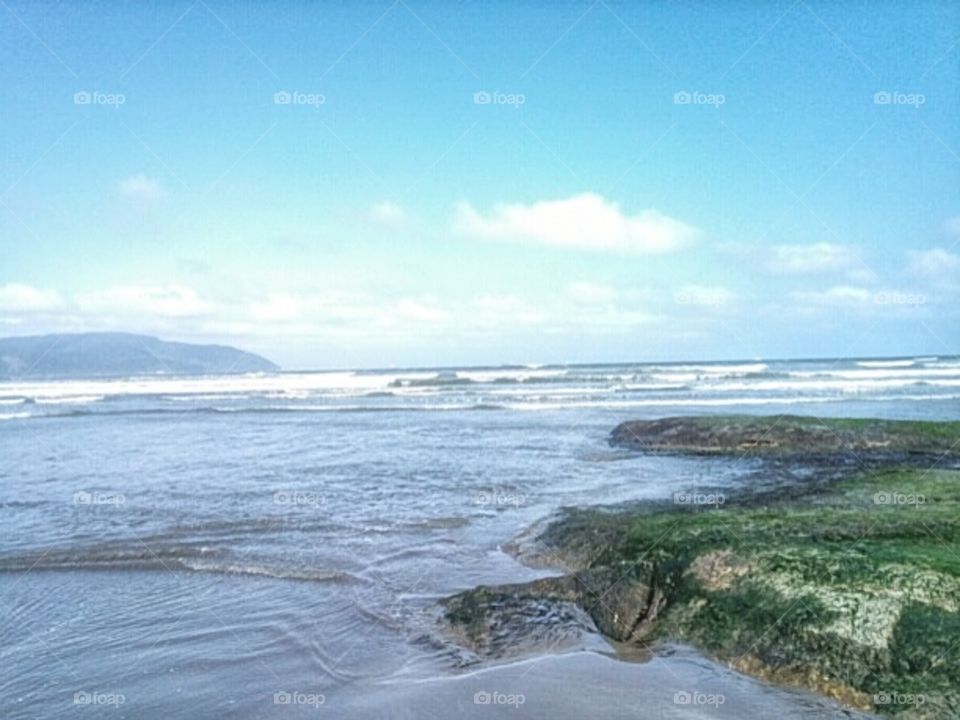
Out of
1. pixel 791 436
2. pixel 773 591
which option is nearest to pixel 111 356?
pixel 791 436

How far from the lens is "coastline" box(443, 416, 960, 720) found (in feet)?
17.8

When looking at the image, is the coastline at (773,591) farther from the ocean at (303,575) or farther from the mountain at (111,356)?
the mountain at (111,356)

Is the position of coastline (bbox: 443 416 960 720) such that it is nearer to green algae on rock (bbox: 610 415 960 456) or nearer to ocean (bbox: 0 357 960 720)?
ocean (bbox: 0 357 960 720)

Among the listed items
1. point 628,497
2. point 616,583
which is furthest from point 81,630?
point 628,497

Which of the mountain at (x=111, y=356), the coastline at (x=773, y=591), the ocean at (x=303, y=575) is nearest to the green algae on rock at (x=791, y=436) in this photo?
the ocean at (x=303, y=575)

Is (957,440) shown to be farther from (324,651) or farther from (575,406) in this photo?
(575,406)

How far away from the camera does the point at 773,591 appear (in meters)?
6.50

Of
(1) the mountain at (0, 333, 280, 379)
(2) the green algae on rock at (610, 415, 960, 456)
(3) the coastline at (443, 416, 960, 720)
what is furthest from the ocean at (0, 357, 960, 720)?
(1) the mountain at (0, 333, 280, 379)

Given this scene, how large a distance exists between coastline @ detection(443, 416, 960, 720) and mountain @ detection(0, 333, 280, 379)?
5088 inches

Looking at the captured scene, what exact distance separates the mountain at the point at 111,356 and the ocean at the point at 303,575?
391ft

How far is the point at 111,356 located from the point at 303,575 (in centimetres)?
16299

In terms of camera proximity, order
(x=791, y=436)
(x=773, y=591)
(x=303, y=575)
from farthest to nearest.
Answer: (x=791, y=436), (x=303, y=575), (x=773, y=591)

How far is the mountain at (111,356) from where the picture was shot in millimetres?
132875

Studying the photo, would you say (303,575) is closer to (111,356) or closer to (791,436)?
(791,436)
